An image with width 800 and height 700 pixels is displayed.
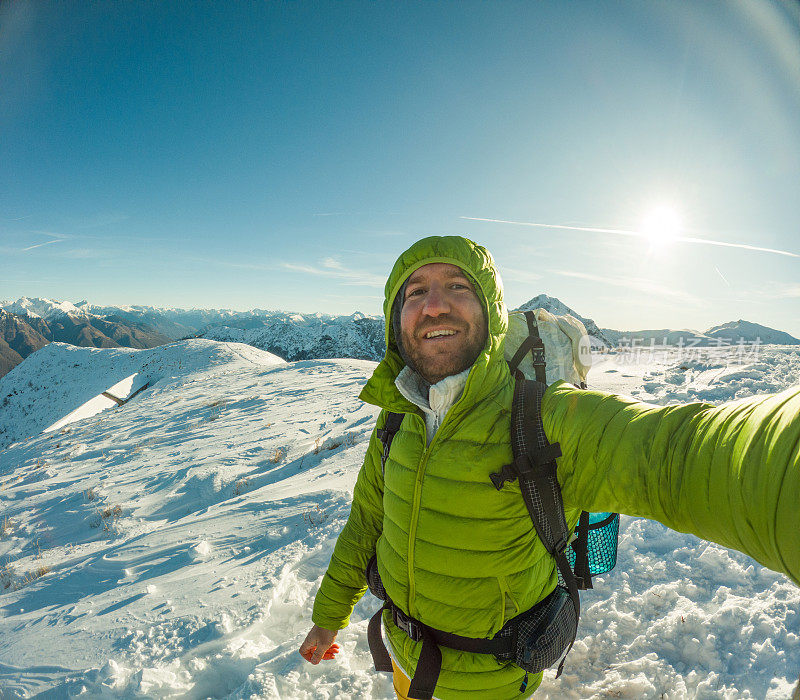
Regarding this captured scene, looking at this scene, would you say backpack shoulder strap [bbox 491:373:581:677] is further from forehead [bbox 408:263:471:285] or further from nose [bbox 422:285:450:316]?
forehead [bbox 408:263:471:285]

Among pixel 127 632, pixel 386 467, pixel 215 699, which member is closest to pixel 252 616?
pixel 215 699

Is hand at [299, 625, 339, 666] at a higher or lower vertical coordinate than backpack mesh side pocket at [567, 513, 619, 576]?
lower

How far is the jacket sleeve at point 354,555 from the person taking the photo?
7.23ft

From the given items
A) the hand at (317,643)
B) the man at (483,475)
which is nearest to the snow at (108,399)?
the hand at (317,643)

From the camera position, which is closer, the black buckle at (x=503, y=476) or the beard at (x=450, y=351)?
the black buckle at (x=503, y=476)

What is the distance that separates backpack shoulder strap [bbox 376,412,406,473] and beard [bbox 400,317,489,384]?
0.35m

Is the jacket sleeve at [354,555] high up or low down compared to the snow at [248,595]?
up

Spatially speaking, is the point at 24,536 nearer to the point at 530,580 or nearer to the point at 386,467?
the point at 386,467

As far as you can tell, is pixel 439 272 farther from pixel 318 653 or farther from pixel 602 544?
pixel 318 653

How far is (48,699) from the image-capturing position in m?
2.41

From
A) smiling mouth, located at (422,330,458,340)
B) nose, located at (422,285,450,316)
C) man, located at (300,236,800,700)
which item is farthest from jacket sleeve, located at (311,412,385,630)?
nose, located at (422,285,450,316)

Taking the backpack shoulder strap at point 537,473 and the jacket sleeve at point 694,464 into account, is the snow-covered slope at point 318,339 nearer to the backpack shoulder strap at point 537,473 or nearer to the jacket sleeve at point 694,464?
the backpack shoulder strap at point 537,473

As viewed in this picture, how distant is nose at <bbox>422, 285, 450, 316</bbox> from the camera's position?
1892mm

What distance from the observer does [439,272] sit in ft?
6.70
